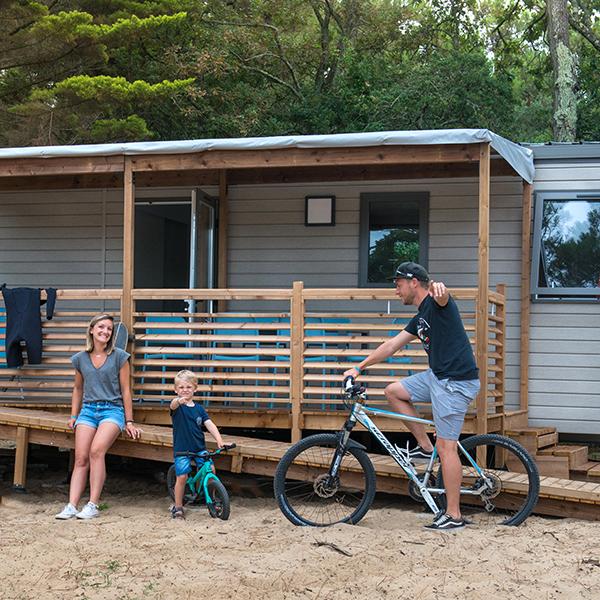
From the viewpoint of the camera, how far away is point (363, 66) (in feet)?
58.9

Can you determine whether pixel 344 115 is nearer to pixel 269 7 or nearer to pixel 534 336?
pixel 269 7

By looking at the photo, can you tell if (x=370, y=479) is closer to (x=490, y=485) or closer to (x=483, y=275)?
(x=490, y=485)

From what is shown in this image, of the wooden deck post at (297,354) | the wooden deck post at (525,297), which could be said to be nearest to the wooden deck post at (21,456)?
the wooden deck post at (297,354)

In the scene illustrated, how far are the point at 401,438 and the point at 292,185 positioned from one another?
2916 mm

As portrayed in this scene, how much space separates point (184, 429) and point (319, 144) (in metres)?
2.58

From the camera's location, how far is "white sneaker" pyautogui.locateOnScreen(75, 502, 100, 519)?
6305mm

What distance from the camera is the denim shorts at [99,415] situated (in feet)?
21.9

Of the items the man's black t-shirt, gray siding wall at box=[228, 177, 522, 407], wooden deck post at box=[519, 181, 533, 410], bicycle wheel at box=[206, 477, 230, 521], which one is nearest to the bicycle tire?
bicycle wheel at box=[206, 477, 230, 521]

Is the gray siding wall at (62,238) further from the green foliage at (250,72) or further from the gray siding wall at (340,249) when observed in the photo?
the green foliage at (250,72)

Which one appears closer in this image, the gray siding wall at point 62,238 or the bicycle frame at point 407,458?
the bicycle frame at point 407,458

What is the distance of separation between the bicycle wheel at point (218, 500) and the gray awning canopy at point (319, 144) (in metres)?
2.82

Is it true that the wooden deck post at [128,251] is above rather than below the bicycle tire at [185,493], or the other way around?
above

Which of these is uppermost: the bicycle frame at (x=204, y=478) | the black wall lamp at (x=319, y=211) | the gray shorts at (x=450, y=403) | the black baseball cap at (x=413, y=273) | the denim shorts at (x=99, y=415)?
the black wall lamp at (x=319, y=211)

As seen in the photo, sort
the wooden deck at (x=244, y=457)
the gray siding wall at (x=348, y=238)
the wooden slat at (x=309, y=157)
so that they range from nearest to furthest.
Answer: the wooden deck at (x=244, y=457)
the wooden slat at (x=309, y=157)
the gray siding wall at (x=348, y=238)
